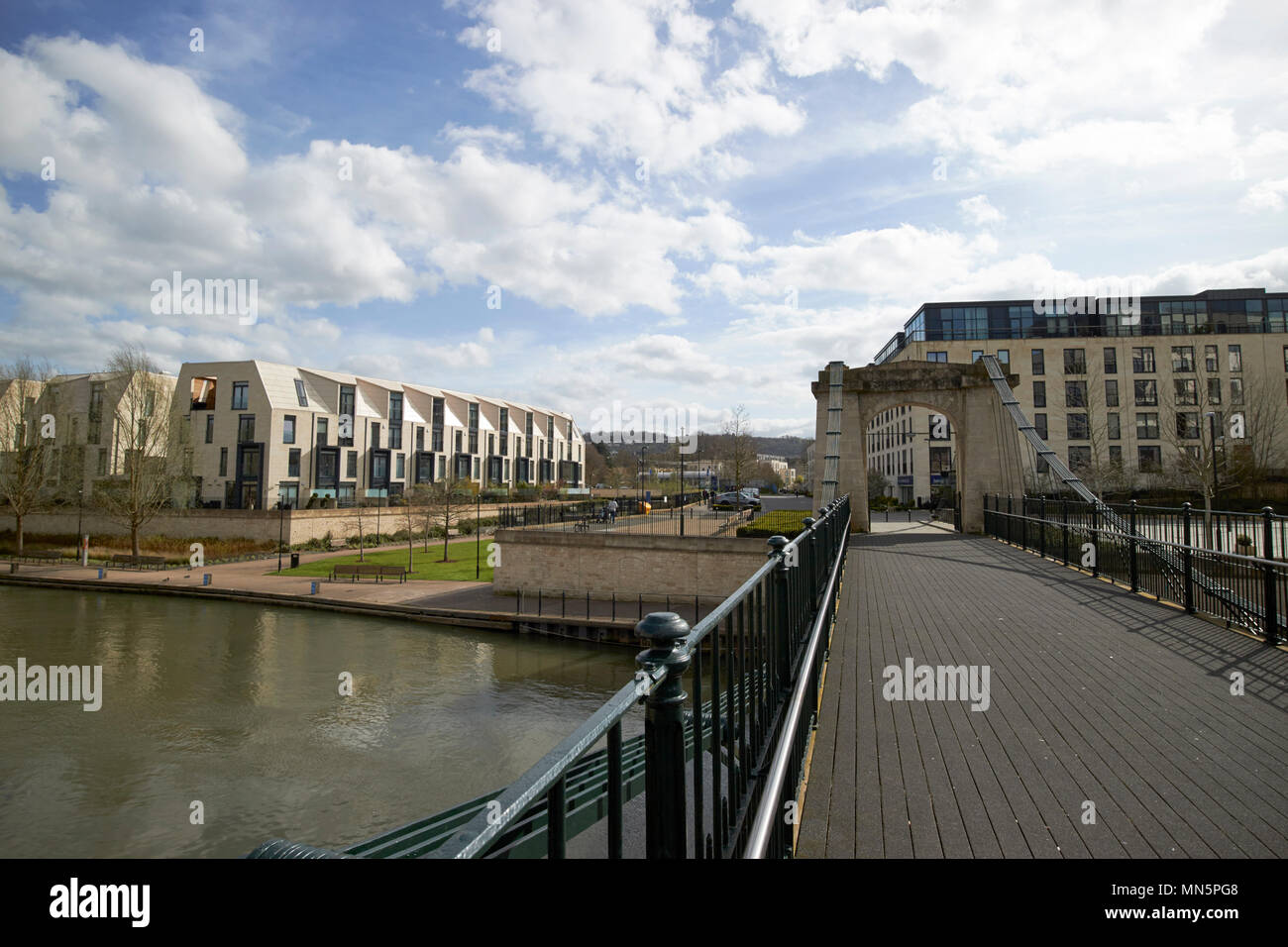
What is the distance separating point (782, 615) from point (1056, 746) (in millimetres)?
1911

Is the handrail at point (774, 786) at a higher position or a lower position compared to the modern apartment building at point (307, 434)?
lower

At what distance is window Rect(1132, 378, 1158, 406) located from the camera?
4525 centimetres

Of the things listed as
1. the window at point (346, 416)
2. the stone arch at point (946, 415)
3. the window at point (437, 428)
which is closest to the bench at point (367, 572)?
the stone arch at point (946, 415)

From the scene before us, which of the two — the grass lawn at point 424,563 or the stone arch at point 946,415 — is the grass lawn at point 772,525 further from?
the grass lawn at point 424,563

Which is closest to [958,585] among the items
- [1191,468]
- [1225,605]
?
[1225,605]

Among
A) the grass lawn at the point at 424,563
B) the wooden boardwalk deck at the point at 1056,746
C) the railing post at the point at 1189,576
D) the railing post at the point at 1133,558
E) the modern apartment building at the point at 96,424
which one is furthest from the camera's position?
the modern apartment building at the point at 96,424

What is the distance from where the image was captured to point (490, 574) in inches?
1261

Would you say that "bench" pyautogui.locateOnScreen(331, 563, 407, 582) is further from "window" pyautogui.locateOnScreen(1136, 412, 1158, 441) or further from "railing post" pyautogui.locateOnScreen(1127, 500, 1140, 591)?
"window" pyautogui.locateOnScreen(1136, 412, 1158, 441)

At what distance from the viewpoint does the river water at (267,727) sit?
10633mm

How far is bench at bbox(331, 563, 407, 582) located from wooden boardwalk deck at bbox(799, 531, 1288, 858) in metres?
27.6

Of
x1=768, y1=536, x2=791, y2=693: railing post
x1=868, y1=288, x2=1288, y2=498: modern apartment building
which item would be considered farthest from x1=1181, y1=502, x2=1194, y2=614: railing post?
x1=868, y1=288, x2=1288, y2=498: modern apartment building

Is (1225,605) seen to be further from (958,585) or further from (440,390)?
(440,390)

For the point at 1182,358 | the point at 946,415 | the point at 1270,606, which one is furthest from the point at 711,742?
the point at 1182,358

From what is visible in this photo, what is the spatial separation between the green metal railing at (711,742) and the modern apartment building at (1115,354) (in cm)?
4279
